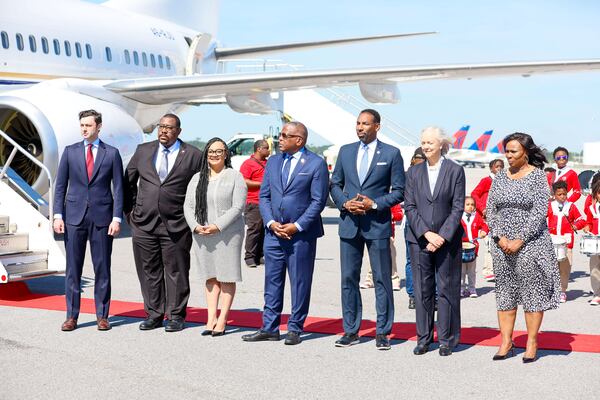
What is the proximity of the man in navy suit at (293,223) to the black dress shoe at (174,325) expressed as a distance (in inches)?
25.7

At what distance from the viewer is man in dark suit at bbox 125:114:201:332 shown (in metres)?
7.09

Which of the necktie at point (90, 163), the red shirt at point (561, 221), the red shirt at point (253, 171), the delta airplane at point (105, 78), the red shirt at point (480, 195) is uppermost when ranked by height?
the delta airplane at point (105, 78)

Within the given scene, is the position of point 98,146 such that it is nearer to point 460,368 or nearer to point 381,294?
point 381,294

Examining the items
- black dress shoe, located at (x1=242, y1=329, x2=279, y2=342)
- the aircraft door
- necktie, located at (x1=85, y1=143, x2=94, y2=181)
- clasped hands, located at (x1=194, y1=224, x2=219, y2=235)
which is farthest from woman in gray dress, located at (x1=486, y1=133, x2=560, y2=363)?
the aircraft door

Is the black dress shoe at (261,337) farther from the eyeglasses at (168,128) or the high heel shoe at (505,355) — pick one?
the eyeglasses at (168,128)

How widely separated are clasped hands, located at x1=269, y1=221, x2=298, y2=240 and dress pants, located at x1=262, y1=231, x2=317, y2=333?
0.12 m

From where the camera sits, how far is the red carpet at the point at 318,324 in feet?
21.6

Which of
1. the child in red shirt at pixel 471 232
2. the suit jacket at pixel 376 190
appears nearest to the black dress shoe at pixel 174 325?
the suit jacket at pixel 376 190

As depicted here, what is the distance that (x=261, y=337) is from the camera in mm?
6676

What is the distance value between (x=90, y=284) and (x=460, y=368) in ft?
16.7

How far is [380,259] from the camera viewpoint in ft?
21.4

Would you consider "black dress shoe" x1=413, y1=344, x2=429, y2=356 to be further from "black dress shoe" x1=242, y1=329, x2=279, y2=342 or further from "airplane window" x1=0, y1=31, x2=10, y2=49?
"airplane window" x1=0, y1=31, x2=10, y2=49

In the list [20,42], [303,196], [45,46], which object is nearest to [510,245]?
[303,196]

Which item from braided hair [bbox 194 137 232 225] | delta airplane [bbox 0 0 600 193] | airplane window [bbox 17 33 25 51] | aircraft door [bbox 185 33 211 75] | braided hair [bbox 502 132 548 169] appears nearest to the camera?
braided hair [bbox 502 132 548 169]
